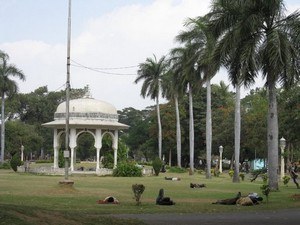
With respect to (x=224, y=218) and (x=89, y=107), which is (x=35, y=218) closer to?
(x=224, y=218)

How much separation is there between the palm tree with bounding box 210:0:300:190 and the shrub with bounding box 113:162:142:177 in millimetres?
20572

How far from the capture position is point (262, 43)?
82.3 feet

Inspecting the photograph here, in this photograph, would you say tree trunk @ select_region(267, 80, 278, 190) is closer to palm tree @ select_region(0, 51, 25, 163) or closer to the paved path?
the paved path

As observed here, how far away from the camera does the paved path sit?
561 inches

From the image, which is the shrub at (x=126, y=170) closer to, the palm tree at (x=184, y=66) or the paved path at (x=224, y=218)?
the palm tree at (x=184, y=66)

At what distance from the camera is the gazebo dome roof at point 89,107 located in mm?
48609

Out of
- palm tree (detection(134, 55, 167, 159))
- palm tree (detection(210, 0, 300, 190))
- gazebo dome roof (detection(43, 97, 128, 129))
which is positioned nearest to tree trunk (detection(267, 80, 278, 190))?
palm tree (detection(210, 0, 300, 190))

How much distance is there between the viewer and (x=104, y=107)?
49.7 meters

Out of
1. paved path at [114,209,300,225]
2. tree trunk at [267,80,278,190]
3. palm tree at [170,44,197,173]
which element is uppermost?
palm tree at [170,44,197,173]

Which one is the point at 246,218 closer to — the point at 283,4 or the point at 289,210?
the point at 289,210

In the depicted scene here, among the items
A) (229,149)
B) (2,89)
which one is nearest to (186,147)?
(229,149)

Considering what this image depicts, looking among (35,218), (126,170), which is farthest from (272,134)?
(126,170)

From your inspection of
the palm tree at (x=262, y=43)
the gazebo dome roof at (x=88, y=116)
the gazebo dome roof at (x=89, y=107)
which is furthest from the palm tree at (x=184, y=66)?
the palm tree at (x=262, y=43)

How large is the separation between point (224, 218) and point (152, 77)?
50739mm
